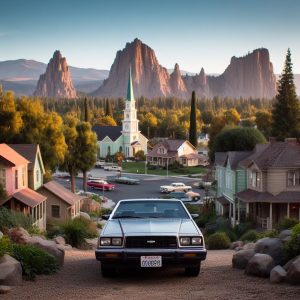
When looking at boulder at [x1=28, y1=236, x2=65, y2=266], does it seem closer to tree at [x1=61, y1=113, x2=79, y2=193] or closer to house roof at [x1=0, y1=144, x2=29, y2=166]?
house roof at [x1=0, y1=144, x2=29, y2=166]

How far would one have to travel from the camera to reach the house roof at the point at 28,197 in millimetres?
28359

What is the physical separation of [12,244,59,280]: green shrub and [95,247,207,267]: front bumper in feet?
4.51

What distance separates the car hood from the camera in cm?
1021

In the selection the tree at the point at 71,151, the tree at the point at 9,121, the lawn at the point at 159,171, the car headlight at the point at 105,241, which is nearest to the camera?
the car headlight at the point at 105,241

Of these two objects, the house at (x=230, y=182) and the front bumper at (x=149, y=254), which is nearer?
the front bumper at (x=149, y=254)

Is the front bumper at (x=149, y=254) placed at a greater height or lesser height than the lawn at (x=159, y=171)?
greater

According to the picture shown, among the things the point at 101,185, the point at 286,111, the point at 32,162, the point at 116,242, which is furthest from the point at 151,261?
the point at 286,111

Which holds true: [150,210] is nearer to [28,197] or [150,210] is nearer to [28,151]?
[28,197]

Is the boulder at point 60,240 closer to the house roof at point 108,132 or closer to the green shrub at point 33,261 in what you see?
the green shrub at point 33,261

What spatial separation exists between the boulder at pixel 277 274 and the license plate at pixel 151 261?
1.89 meters

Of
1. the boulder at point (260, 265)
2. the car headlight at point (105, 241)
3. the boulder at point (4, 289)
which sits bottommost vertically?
the boulder at point (4, 289)

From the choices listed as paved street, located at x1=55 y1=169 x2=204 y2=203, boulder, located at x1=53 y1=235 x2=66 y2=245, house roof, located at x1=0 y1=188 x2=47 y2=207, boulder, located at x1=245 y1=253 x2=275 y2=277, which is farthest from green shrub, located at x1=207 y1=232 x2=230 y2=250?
paved street, located at x1=55 y1=169 x2=204 y2=203

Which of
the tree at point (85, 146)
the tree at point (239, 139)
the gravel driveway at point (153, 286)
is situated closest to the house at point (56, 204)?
the tree at point (85, 146)

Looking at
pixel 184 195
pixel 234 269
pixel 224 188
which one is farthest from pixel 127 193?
pixel 234 269
